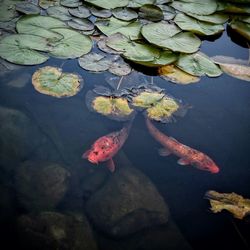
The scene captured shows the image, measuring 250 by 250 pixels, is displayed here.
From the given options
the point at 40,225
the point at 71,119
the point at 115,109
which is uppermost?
the point at 115,109

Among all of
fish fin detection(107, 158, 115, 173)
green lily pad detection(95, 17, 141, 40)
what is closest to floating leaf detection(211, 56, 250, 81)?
green lily pad detection(95, 17, 141, 40)

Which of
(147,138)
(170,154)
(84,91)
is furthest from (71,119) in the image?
(170,154)

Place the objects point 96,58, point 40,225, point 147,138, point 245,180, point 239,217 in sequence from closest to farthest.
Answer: point 40,225 → point 239,217 → point 245,180 → point 147,138 → point 96,58

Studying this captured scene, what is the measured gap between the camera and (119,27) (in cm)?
376

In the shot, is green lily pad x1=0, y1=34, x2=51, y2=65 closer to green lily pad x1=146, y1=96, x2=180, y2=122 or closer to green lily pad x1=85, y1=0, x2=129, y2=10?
green lily pad x1=85, y1=0, x2=129, y2=10

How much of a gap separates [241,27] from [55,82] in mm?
2636

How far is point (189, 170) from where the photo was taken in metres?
2.83

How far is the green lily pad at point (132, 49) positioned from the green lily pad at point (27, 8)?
1075 millimetres

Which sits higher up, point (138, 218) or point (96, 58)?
point (96, 58)

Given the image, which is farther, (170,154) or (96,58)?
(96,58)

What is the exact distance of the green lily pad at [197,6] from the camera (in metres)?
4.14

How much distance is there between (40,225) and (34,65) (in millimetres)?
1759

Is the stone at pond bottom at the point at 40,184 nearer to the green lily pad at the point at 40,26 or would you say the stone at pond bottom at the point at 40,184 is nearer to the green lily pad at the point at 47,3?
the green lily pad at the point at 40,26

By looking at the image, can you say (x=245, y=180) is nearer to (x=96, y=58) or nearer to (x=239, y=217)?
(x=239, y=217)
